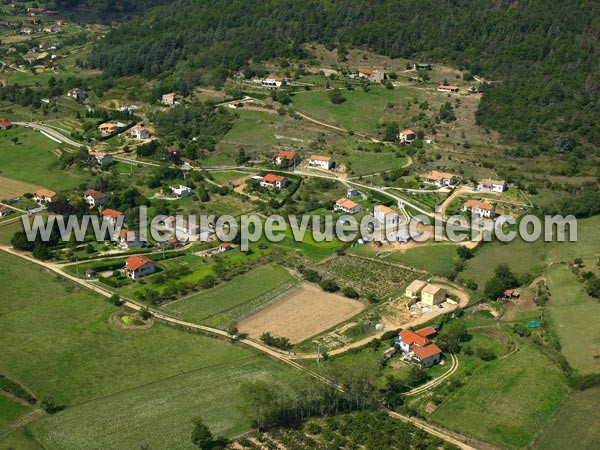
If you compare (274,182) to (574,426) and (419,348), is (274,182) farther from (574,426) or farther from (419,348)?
(574,426)

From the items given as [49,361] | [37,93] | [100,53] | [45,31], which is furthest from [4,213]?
[45,31]

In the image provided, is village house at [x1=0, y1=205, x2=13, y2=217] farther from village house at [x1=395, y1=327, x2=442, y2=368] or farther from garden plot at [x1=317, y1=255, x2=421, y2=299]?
village house at [x1=395, y1=327, x2=442, y2=368]

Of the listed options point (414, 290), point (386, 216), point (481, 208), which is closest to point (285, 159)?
point (386, 216)

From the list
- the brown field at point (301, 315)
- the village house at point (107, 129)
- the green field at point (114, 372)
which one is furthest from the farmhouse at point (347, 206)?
the village house at point (107, 129)

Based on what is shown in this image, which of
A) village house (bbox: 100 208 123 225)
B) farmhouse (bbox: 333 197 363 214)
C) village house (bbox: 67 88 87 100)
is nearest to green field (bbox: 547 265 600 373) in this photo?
farmhouse (bbox: 333 197 363 214)

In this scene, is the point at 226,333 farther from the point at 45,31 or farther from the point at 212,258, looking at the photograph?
the point at 45,31

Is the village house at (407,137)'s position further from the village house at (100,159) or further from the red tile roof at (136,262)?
the red tile roof at (136,262)
